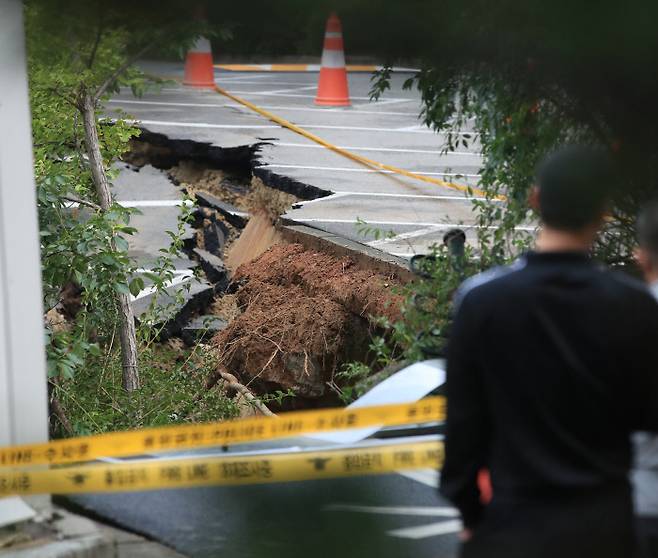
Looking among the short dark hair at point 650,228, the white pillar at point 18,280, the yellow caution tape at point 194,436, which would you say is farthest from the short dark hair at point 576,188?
the white pillar at point 18,280

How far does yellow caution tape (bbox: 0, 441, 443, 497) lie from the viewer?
3.61 metres

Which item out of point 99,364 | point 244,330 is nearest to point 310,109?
point 244,330

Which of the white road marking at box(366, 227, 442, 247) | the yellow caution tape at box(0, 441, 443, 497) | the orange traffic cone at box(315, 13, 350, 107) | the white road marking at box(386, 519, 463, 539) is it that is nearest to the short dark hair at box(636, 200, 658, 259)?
the yellow caution tape at box(0, 441, 443, 497)

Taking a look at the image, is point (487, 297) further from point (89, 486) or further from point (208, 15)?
point (89, 486)

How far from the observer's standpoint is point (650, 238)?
2365 mm

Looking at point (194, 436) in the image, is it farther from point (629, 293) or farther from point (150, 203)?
point (150, 203)

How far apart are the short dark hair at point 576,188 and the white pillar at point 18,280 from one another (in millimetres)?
1872

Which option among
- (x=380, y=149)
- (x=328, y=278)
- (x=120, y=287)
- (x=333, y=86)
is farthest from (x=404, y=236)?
(x=333, y=86)

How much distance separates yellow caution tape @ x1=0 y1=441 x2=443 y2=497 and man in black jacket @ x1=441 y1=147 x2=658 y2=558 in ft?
5.36

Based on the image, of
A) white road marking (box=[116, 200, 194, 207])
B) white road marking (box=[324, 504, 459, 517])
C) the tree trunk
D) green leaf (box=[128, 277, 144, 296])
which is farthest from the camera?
white road marking (box=[116, 200, 194, 207])

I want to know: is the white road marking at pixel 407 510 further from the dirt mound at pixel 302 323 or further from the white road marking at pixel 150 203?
the white road marking at pixel 150 203

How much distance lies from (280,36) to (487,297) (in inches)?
27.1

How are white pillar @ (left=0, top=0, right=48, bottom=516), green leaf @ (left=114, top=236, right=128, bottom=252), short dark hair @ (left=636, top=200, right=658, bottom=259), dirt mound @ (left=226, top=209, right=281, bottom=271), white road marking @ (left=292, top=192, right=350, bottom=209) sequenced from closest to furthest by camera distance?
short dark hair @ (left=636, top=200, right=658, bottom=259) < white pillar @ (left=0, top=0, right=48, bottom=516) < green leaf @ (left=114, top=236, right=128, bottom=252) < white road marking @ (left=292, top=192, right=350, bottom=209) < dirt mound @ (left=226, top=209, right=281, bottom=271)

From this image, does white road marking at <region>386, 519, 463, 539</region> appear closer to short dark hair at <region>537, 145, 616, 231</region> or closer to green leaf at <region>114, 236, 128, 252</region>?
short dark hair at <region>537, 145, 616, 231</region>
